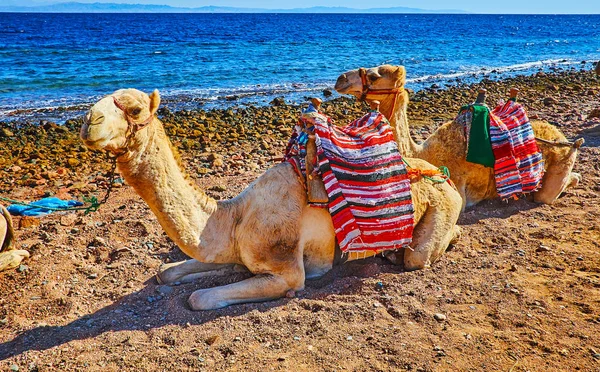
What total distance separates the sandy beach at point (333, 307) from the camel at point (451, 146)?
24 cm

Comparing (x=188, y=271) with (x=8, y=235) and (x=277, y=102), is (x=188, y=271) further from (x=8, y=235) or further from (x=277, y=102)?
(x=277, y=102)

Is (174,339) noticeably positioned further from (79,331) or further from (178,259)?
(178,259)

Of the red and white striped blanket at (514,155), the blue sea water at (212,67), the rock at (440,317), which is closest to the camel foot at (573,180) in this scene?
the red and white striped blanket at (514,155)

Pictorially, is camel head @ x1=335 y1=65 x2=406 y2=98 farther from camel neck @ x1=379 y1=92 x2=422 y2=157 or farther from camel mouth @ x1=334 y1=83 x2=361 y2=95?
camel neck @ x1=379 y1=92 x2=422 y2=157

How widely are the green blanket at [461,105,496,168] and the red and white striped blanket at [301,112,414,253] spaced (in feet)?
6.17

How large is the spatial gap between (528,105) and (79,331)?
44.8 ft

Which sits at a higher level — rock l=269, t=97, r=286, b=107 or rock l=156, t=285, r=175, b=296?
rock l=156, t=285, r=175, b=296

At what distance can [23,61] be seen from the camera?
27422 mm

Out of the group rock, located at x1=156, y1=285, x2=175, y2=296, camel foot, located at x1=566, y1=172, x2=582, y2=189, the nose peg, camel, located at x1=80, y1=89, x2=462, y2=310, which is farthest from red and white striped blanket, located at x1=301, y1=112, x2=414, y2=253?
camel foot, located at x1=566, y1=172, x2=582, y2=189

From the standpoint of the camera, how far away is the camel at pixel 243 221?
362 centimetres

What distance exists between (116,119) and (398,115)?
3359 millimetres

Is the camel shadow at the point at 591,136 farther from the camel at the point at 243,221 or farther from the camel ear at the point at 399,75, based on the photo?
the camel at the point at 243,221

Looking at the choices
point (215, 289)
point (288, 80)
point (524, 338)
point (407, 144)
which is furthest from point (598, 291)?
point (288, 80)

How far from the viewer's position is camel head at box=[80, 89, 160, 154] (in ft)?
10.2
